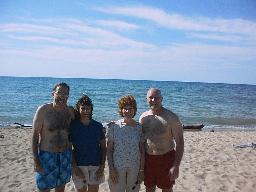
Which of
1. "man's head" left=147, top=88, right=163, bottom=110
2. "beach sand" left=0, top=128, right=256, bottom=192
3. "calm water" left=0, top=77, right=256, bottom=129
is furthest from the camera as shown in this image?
"calm water" left=0, top=77, right=256, bottom=129

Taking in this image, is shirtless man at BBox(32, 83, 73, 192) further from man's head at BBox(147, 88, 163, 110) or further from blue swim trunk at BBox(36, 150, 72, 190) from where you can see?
man's head at BBox(147, 88, 163, 110)

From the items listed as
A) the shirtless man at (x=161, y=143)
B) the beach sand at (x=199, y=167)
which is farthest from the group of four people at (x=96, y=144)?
the beach sand at (x=199, y=167)

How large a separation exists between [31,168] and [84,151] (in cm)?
448

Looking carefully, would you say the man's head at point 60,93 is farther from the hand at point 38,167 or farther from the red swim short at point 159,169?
the red swim short at point 159,169

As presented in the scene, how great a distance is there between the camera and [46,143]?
4.84 metres

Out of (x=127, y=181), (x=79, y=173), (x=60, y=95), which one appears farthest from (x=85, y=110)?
(x=127, y=181)

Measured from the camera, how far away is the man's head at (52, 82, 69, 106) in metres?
4.73

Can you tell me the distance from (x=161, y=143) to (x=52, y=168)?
4.98 feet

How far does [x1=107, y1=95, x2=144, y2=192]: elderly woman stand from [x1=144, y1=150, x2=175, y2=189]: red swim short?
240 mm

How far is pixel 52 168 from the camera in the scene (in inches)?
190

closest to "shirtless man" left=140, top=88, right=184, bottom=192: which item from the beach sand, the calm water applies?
the beach sand

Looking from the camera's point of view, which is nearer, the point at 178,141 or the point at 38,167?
the point at 38,167

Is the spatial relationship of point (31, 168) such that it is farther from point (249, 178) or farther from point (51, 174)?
point (249, 178)

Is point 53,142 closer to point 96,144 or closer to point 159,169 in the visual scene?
point 96,144
